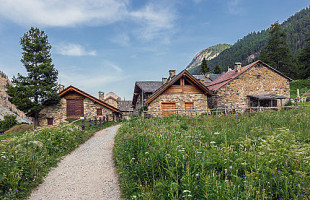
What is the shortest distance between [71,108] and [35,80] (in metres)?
6.22

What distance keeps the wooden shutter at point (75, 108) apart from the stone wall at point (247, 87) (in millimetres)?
19601

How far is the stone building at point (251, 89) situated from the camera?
22203 millimetres

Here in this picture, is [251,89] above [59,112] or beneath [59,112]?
above

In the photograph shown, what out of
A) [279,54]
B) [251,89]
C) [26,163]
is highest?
[279,54]

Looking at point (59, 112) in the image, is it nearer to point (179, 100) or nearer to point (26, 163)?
point (179, 100)

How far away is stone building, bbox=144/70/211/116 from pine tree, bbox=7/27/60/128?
15.0 meters

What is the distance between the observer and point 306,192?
240 cm

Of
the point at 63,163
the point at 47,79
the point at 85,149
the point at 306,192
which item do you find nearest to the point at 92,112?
the point at 47,79

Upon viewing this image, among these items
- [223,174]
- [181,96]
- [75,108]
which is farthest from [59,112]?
[223,174]

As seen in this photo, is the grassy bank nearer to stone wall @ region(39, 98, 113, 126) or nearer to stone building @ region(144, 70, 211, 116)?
stone building @ region(144, 70, 211, 116)

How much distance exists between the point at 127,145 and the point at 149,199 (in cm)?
314

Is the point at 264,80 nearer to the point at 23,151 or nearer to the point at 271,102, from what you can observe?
the point at 271,102

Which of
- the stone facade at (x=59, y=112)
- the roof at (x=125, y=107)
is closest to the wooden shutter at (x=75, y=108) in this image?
the stone facade at (x=59, y=112)

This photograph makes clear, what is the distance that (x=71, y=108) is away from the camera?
24.1 metres
